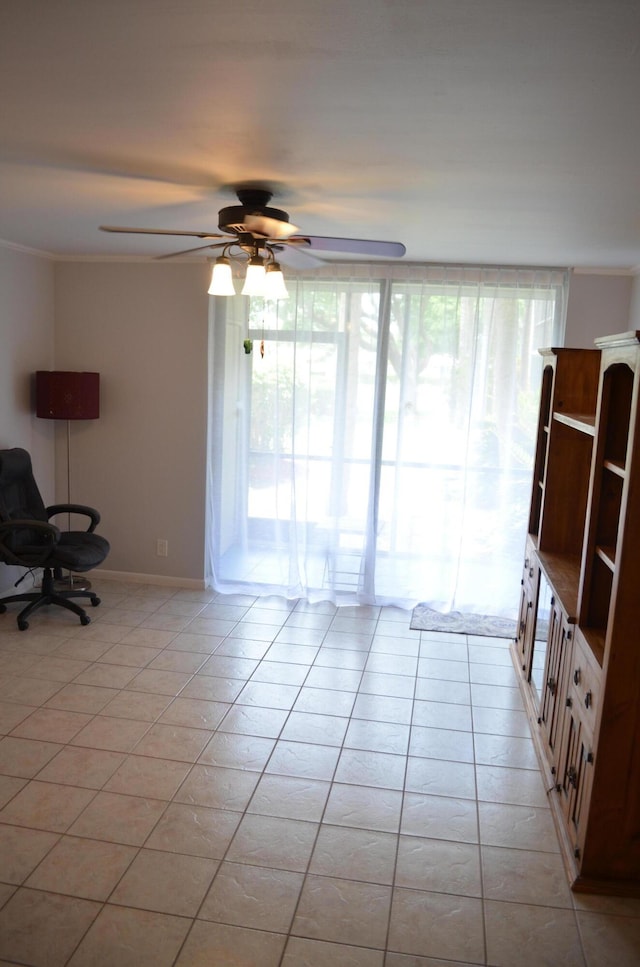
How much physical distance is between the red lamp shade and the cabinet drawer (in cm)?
373

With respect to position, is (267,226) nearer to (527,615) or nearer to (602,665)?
(602,665)

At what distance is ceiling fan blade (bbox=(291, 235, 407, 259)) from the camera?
293 cm

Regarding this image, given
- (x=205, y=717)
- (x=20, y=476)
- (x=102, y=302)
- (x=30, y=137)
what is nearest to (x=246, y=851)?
(x=205, y=717)

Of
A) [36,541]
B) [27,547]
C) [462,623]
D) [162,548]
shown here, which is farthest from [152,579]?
[462,623]

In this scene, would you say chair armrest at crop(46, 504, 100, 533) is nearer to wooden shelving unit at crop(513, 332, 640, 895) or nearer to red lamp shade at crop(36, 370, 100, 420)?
red lamp shade at crop(36, 370, 100, 420)

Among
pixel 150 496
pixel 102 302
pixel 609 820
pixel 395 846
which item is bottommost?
pixel 395 846

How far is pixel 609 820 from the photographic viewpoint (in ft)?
8.07

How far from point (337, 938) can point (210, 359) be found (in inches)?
154

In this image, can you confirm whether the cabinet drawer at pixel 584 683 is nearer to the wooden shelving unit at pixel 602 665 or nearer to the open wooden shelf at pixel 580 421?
the wooden shelving unit at pixel 602 665

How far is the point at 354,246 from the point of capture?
117 inches

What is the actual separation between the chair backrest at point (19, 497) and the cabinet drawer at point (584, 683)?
342cm

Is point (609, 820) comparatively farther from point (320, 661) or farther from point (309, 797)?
Result: point (320, 661)

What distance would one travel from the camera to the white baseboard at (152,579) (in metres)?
5.57

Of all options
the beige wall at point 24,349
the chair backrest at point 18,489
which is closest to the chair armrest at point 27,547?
the chair backrest at point 18,489
